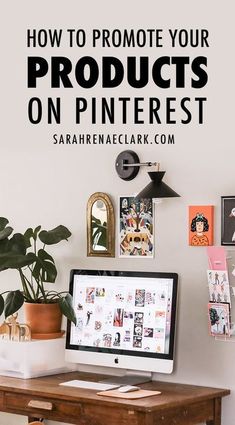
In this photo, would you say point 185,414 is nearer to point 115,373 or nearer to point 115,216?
point 115,373

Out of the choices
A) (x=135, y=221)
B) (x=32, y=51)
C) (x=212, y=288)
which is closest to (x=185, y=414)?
(x=212, y=288)

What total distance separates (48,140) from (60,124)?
11 centimetres

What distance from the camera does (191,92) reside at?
12.1 ft

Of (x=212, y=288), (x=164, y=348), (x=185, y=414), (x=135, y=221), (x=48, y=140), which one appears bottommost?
(x=185, y=414)

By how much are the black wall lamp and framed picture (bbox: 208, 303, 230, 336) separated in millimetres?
482

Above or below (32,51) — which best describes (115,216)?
below

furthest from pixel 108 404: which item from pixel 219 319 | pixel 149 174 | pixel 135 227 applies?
pixel 149 174

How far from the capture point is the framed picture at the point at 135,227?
370 centimetres

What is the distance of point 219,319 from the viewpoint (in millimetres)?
3459

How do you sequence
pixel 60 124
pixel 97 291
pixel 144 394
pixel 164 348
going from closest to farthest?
pixel 144 394
pixel 164 348
pixel 97 291
pixel 60 124

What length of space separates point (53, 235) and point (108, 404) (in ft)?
3.03

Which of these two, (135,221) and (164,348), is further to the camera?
(135,221)

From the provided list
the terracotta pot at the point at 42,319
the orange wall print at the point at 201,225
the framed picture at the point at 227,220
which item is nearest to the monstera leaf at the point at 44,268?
the terracotta pot at the point at 42,319

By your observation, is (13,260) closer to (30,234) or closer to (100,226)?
(30,234)
